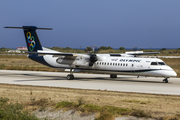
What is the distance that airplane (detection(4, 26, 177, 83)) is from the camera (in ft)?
81.9

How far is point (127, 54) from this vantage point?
3278cm

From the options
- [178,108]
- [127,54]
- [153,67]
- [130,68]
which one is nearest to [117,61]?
[130,68]

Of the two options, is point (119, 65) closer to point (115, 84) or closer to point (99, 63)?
point (99, 63)

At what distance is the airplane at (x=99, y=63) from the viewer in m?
25.0

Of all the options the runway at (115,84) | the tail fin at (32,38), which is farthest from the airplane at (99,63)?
the runway at (115,84)

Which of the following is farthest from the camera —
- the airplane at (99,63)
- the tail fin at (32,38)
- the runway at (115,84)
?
the tail fin at (32,38)

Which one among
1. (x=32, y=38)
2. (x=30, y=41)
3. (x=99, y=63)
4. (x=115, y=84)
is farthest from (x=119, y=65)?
(x=30, y=41)

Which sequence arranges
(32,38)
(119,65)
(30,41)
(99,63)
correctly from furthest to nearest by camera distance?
(30,41) → (32,38) → (99,63) → (119,65)

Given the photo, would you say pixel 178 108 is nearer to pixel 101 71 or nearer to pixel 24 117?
pixel 24 117

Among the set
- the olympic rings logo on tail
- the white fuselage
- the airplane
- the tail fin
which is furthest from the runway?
the olympic rings logo on tail

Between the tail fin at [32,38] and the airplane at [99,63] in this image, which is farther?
the tail fin at [32,38]

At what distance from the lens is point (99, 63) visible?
91.8 feet

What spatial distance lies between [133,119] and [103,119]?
1341mm

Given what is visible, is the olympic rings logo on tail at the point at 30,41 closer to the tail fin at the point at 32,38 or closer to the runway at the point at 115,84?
the tail fin at the point at 32,38
